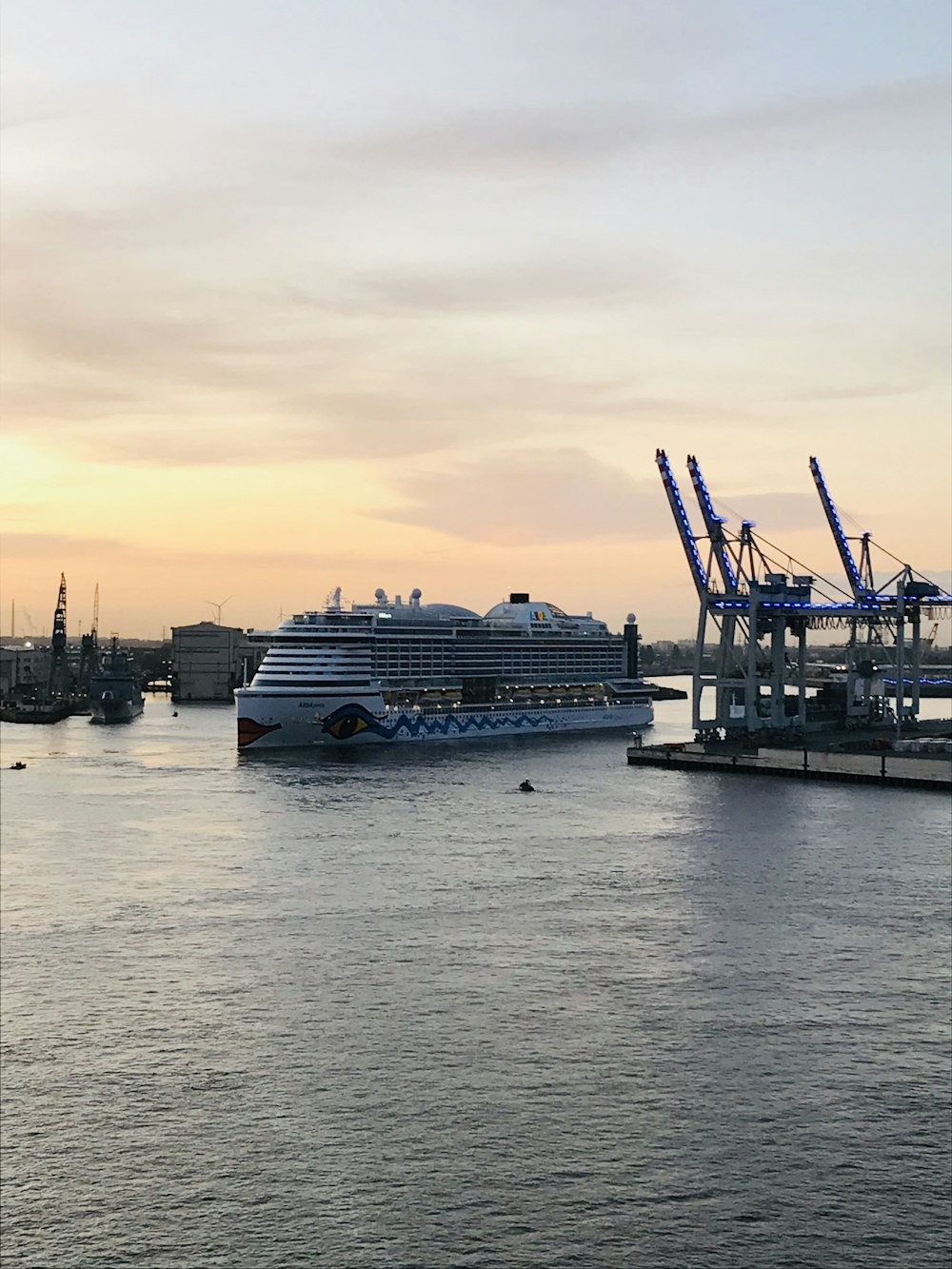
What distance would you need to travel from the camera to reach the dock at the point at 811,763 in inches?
1837

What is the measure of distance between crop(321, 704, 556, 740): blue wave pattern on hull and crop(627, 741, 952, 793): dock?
33.3 feet

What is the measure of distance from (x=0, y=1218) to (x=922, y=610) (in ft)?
217

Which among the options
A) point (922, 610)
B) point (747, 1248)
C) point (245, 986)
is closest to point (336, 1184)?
point (747, 1248)

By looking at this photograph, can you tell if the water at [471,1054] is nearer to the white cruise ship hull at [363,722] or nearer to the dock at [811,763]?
the dock at [811,763]

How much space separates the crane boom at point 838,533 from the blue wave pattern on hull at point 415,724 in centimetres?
1841

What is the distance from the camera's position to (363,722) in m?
57.1

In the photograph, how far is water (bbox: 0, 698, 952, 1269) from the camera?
46.1 ft

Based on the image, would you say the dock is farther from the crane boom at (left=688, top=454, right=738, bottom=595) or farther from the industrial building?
the industrial building

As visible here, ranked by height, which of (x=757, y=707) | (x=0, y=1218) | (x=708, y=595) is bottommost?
(x=0, y=1218)

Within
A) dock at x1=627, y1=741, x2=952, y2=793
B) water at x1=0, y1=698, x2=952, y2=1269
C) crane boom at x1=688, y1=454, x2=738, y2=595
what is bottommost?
water at x1=0, y1=698, x2=952, y2=1269

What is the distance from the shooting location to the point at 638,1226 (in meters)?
13.9

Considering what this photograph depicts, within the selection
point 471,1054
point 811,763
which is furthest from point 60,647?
point 471,1054

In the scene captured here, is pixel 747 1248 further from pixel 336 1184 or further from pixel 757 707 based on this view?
pixel 757 707

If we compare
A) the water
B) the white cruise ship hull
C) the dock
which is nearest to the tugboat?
the white cruise ship hull
